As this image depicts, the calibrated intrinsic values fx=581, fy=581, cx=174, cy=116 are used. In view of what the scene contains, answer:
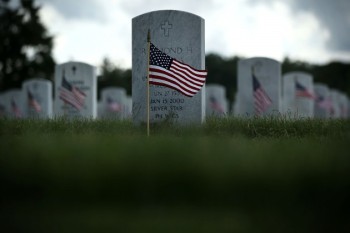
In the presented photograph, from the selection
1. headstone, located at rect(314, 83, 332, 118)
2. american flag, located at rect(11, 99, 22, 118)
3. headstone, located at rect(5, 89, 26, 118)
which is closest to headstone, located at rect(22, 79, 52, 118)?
american flag, located at rect(11, 99, 22, 118)

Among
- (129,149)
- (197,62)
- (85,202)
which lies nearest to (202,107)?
(197,62)

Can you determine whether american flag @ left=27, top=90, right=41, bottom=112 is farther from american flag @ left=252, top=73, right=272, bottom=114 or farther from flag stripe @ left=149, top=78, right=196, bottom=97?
flag stripe @ left=149, top=78, right=196, bottom=97

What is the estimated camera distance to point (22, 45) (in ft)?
132

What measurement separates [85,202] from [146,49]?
664 cm

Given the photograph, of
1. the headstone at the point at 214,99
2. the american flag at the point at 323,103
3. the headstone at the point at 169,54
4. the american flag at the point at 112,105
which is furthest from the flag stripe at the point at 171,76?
the headstone at the point at 214,99

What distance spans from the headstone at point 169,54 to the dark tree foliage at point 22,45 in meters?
28.2

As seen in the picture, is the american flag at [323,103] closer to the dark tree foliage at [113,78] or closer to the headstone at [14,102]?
the headstone at [14,102]

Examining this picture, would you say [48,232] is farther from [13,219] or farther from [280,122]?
[280,122]

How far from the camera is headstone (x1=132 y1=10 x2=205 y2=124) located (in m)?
11.2

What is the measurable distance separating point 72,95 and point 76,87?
2.18ft

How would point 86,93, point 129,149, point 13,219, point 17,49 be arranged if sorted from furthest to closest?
point 17,49 < point 86,93 < point 129,149 < point 13,219

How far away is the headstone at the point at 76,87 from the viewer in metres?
17.3

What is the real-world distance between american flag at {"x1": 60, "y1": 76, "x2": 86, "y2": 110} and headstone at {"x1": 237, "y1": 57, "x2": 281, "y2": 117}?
15.7 feet

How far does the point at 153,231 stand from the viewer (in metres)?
4.64
